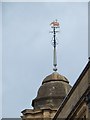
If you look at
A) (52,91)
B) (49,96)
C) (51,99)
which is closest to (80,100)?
(51,99)

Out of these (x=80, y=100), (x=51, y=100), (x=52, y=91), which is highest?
(x=52, y=91)

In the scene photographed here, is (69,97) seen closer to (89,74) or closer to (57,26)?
(89,74)

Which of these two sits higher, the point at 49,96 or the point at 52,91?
the point at 52,91

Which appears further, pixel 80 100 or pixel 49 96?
pixel 49 96

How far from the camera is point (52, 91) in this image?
52188 mm

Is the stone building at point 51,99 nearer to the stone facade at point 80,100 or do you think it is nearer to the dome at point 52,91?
the dome at point 52,91

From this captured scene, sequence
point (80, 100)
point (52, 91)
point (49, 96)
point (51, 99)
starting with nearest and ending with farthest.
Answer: point (80, 100) < point (51, 99) < point (49, 96) < point (52, 91)

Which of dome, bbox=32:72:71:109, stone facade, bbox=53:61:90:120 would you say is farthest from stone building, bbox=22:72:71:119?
stone facade, bbox=53:61:90:120

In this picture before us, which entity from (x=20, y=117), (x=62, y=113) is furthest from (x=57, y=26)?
(x=62, y=113)

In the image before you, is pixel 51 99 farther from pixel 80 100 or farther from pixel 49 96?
A: pixel 80 100

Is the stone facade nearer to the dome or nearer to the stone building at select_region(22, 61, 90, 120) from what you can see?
the stone building at select_region(22, 61, 90, 120)

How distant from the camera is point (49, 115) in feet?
160

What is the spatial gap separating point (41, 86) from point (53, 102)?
2813mm

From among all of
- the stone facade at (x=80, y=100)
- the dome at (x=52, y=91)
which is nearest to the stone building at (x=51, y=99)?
the dome at (x=52, y=91)
